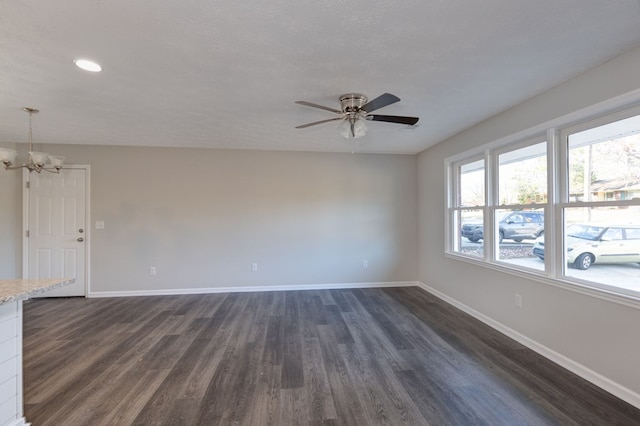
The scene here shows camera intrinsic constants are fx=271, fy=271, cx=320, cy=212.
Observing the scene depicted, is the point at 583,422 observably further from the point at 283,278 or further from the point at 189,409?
the point at 283,278

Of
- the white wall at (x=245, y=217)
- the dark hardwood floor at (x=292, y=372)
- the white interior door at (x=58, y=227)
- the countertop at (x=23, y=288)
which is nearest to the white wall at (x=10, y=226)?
the white interior door at (x=58, y=227)

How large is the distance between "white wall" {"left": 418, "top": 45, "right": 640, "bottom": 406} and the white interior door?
577 cm

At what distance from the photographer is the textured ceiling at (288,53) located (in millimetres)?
1523

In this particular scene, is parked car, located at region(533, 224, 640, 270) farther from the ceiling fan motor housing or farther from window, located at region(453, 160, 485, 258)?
the ceiling fan motor housing

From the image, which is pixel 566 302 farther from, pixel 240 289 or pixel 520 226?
pixel 240 289

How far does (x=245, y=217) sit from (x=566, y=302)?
419cm

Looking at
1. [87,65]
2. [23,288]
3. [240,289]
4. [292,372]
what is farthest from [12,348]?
[240,289]

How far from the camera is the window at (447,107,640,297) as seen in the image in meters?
2.02

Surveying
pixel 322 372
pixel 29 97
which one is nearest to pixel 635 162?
pixel 322 372

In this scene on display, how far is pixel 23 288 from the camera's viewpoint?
148 centimetres

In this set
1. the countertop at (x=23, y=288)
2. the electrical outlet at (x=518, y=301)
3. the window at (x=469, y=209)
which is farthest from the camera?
the window at (x=469, y=209)

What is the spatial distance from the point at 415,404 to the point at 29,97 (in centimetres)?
428

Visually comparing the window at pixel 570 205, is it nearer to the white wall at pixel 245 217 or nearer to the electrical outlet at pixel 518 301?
the electrical outlet at pixel 518 301

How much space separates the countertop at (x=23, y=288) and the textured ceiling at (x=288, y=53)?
154 centimetres
